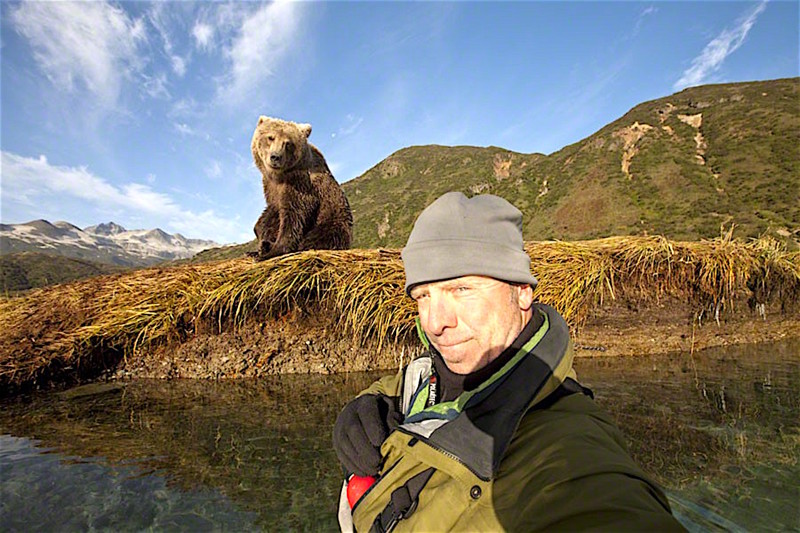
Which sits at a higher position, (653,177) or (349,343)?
(653,177)

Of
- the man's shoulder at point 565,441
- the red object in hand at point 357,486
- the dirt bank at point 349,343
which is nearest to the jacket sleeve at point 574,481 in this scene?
the man's shoulder at point 565,441

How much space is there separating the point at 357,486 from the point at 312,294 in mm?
2994

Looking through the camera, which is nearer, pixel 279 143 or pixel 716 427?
pixel 716 427

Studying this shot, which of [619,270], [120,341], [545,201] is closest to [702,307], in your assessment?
[619,270]

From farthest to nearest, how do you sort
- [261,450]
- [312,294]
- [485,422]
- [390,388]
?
[312,294] → [261,450] → [390,388] → [485,422]

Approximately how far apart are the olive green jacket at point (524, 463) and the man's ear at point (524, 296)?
10cm

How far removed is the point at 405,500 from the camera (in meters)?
1.03

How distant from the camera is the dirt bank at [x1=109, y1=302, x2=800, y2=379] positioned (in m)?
3.90

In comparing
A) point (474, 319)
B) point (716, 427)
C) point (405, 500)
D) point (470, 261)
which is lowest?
point (716, 427)

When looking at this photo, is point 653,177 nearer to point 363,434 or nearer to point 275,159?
point 275,159

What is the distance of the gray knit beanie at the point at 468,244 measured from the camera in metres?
1.30

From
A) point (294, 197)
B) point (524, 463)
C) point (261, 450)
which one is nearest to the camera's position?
point (524, 463)

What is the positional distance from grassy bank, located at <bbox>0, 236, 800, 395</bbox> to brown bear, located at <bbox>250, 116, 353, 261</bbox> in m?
0.74

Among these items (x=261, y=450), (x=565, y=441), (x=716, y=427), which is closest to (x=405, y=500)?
(x=565, y=441)
